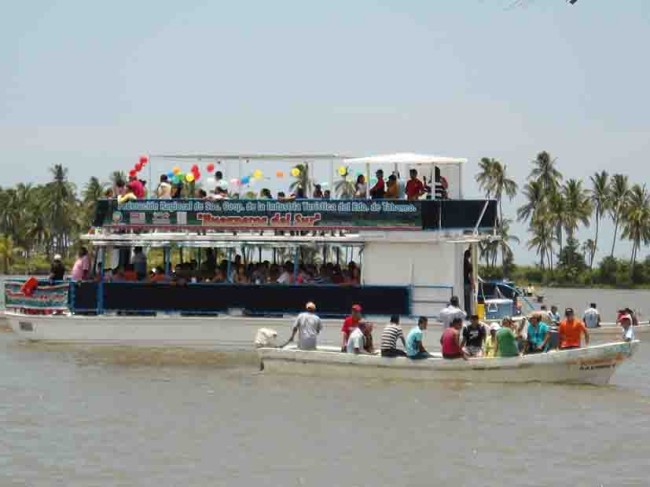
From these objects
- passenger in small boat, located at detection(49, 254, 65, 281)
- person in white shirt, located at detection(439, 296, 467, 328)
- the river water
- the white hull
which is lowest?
the river water

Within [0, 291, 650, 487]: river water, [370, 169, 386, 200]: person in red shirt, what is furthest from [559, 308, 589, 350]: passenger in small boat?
[370, 169, 386, 200]: person in red shirt

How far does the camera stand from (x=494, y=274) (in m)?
101

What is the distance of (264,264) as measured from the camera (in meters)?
28.9

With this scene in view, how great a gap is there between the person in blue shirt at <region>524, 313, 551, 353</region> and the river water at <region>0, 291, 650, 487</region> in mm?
958

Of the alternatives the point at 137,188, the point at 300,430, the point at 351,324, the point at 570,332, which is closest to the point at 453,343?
the point at 570,332

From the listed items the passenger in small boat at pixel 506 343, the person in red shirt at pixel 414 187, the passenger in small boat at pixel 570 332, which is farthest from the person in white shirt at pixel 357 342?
the person in red shirt at pixel 414 187

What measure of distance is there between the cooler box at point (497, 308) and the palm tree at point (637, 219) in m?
78.2

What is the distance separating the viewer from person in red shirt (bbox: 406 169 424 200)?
27641 millimetres

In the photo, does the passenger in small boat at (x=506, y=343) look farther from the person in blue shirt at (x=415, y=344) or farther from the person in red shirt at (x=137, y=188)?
the person in red shirt at (x=137, y=188)

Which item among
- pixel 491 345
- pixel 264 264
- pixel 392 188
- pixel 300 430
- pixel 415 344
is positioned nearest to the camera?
pixel 300 430

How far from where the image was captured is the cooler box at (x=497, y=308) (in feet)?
94.1

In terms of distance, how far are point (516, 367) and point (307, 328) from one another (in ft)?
12.2

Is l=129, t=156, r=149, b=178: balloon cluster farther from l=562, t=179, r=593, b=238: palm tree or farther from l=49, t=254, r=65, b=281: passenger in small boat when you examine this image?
l=562, t=179, r=593, b=238: palm tree

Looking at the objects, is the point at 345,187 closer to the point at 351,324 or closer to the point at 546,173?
the point at 351,324
